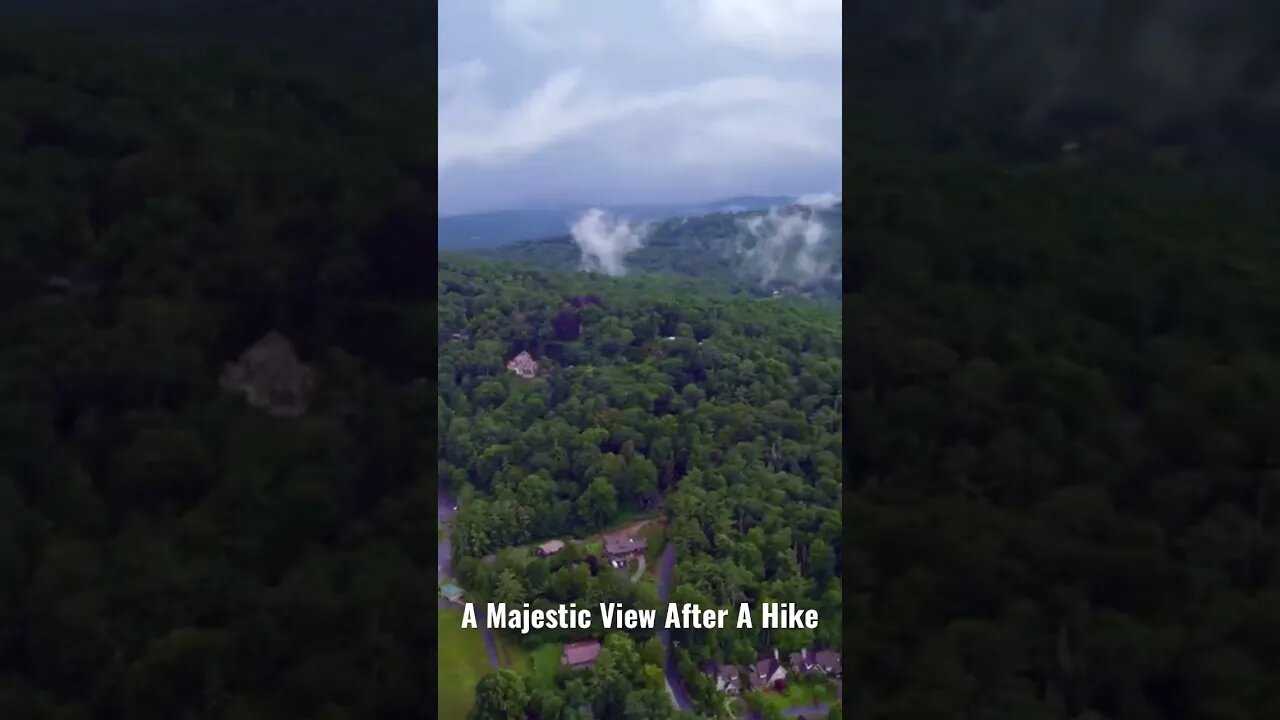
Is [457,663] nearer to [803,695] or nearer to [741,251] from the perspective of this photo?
[803,695]

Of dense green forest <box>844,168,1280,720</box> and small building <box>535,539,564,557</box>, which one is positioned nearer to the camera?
dense green forest <box>844,168,1280,720</box>

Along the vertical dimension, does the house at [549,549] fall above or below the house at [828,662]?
above

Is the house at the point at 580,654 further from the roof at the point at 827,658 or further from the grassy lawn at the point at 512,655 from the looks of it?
the roof at the point at 827,658
